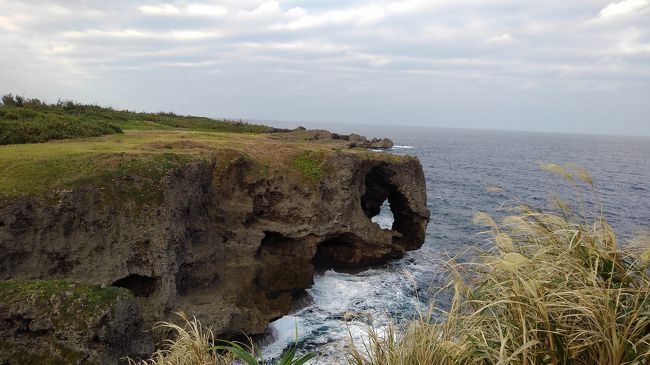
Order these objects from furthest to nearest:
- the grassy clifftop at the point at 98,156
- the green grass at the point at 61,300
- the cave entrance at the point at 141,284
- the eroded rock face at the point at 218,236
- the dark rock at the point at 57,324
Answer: the cave entrance at the point at 141,284 < the grassy clifftop at the point at 98,156 < the eroded rock face at the point at 218,236 < the green grass at the point at 61,300 < the dark rock at the point at 57,324

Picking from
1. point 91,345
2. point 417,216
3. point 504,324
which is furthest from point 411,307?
point 504,324

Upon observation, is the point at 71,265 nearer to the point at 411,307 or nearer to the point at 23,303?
the point at 23,303

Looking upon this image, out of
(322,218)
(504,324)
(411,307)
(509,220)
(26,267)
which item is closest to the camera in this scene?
(504,324)

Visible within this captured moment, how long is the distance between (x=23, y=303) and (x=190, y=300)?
23.0 ft

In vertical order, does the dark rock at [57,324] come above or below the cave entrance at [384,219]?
above

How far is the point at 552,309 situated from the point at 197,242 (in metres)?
17.7

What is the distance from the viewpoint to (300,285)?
24.2 meters

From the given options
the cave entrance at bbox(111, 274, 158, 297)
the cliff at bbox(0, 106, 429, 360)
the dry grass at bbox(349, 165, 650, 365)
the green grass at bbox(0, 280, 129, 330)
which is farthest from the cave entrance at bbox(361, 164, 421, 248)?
the dry grass at bbox(349, 165, 650, 365)

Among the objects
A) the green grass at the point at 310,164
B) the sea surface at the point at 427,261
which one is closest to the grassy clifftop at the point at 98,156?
the green grass at the point at 310,164

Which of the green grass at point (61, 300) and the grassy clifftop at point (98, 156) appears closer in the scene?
the green grass at point (61, 300)

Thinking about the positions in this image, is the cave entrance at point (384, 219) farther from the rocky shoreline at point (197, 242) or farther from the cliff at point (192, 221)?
the cliff at point (192, 221)

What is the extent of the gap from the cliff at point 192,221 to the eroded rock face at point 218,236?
1.8 inches

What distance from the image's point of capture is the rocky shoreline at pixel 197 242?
14297 mm

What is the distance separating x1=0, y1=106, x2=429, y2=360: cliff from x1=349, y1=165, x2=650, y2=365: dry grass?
1348 cm
